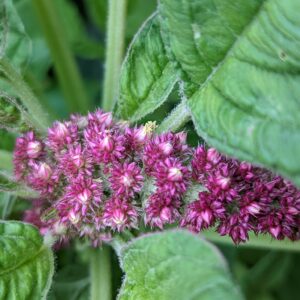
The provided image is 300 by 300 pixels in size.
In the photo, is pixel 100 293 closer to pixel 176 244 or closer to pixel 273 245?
pixel 273 245

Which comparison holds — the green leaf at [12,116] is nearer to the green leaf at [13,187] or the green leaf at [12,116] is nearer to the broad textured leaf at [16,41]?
the green leaf at [13,187]

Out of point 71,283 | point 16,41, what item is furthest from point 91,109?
point 71,283

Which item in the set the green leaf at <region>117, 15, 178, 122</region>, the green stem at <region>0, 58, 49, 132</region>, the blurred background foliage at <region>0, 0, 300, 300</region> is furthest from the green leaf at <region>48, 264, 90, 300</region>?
the green leaf at <region>117, 15, 178, 122</region>

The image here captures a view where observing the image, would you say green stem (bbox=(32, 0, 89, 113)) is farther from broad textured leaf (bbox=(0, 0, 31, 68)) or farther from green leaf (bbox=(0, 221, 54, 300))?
green leaf (bbox=(0, 221, 54, 300))

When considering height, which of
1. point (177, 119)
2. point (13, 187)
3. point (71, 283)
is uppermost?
point (177, 119)

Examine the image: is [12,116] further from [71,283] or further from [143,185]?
[71,283]
